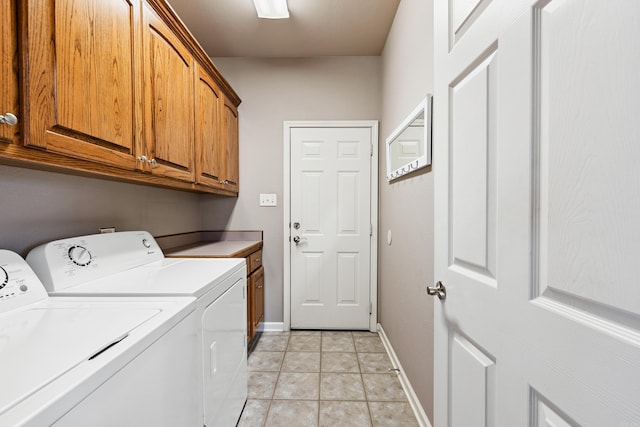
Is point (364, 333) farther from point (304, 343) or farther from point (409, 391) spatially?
point (409, 391)

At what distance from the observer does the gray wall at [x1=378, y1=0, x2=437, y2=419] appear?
142 cm

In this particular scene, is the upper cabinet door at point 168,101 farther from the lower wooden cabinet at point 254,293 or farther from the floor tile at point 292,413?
the floor tile at point 292,413

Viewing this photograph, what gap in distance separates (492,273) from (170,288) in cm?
107

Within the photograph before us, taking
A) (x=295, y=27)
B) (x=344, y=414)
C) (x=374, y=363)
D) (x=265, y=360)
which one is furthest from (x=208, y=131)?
(x=374, y=363)

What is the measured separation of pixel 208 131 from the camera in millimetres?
1974

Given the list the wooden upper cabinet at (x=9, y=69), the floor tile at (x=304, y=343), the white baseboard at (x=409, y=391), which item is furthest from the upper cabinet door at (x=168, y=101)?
the white baseboard at (x=409, y=391)

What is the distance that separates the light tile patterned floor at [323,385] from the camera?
5.10 ft

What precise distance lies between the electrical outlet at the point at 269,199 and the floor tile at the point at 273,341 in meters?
1.25

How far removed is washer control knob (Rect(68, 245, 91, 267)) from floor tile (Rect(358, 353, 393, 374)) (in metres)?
1.83

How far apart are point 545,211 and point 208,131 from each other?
201cm

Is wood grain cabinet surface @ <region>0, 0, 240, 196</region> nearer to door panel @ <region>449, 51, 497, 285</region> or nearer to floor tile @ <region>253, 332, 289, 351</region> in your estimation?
door panel @ <region>449, 51, 497, 285</region>

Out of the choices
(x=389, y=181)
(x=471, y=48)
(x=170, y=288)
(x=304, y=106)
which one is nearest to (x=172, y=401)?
(x=170, y=288)

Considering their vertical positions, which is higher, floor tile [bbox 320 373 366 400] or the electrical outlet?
the electrical outlet

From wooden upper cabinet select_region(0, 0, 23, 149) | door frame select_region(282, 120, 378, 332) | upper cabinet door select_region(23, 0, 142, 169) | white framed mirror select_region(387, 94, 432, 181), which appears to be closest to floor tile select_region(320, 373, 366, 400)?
door frame select_region(282, 120, 378, 332)
